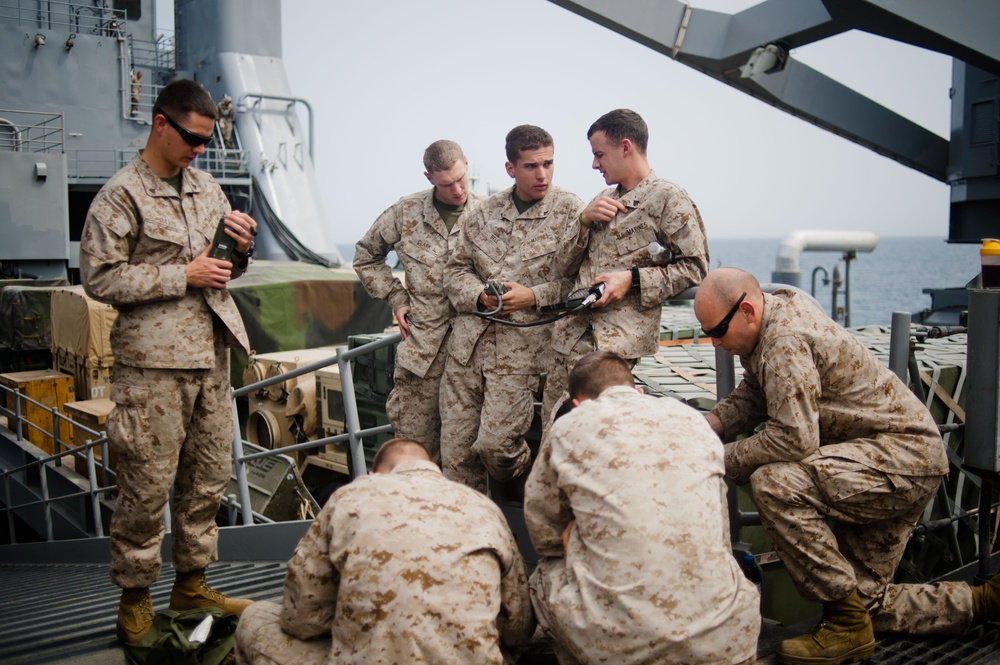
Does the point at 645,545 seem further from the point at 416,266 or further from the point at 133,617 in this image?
the point at 416,266

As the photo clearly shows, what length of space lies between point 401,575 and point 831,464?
150 centimetres

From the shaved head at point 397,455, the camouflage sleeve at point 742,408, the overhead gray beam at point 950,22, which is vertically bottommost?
the shaved head at point 397,455

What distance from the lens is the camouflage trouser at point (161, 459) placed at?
341 cm

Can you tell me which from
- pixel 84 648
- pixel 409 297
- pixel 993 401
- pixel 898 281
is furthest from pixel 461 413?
pixel 898 281

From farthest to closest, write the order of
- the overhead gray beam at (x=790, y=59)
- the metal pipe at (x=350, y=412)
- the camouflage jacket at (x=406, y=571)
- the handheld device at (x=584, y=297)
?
the overhead gray beam at (x=790, y=59) → the metal pipe at (x=350, y=412) → the handheld device at (x=584, y=297) → the camouflage jacket at (x=406, y=571)

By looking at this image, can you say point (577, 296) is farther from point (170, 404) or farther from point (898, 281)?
→ point (898, 281)

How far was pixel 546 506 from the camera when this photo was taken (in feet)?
9.31

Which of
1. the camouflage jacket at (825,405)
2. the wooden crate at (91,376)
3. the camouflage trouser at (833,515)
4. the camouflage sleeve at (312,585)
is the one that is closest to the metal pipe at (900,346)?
the camouflage jacket at (825,405)

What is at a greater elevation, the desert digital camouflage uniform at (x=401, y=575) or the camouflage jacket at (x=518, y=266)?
the camouflage jacket at (x=518, y=266)

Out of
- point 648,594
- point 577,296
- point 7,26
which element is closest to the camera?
point 648,594

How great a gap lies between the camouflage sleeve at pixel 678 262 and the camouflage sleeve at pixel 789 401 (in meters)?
0.64

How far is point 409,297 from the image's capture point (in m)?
4.62

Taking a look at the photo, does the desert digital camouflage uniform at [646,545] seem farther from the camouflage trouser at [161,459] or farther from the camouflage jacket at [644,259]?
the camouflage trouser at [161,459]

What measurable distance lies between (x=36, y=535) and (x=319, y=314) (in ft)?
13.5
